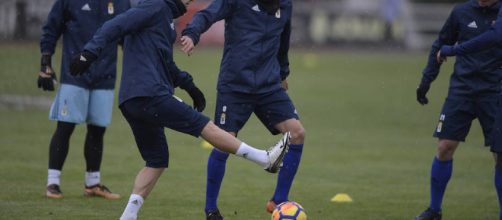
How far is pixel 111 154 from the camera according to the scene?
14695mm

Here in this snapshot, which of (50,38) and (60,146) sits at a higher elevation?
(50,38)

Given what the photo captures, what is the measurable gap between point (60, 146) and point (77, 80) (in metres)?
0.74

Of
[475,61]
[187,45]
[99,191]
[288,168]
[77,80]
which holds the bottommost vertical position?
[99,191]

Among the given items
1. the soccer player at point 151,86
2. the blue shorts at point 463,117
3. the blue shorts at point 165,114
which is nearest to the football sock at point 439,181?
the blue shorts at point 463,117

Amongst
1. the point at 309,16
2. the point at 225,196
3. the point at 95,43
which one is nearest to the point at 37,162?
the point at 225,196

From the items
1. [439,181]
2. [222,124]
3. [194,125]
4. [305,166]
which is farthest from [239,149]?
[305,166]

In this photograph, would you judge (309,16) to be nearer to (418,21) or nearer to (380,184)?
(418,21)

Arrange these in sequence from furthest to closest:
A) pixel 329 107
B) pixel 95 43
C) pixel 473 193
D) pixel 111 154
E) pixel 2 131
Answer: pixel 329 107 < pixel 2 131 < pixel 111 154 < pixel 473 193 < pixel 95 43

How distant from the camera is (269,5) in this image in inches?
370

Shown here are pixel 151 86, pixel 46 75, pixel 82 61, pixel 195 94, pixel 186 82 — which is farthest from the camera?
pixel 46 75

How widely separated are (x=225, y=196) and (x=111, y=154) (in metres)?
3.98

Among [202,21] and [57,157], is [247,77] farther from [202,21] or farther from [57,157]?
[57,157]

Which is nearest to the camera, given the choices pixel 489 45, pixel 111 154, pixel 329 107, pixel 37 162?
pixel 489 45

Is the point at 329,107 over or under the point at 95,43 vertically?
under
